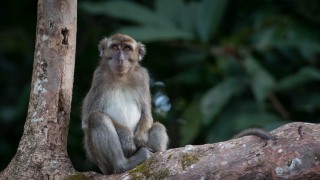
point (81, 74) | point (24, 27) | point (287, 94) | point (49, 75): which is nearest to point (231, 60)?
point (287, 94)

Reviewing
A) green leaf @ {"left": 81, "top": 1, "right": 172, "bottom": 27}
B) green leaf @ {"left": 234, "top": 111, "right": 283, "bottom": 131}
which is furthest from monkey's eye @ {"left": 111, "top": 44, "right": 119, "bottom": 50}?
green leaf @ {"left": 81, "top": 1, "right": 172, "bottom": 27}

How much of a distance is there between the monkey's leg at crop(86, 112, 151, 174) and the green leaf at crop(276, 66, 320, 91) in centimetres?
439

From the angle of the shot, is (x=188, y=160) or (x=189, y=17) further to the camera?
(x=189, y=17)

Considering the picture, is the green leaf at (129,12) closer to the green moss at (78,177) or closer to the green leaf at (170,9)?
the green leaf at (170,9)

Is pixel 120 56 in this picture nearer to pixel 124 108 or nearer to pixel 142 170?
pixel 124 108

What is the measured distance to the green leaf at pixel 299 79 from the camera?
44.9 ft

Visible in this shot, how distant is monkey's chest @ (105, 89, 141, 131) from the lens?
10680 mm

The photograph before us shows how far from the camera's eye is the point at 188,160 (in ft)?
28.5

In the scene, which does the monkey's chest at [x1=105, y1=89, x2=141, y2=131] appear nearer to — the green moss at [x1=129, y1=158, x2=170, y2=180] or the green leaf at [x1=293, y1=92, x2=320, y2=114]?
the green moss at [x1=129, y1=158, x2=170, y2=180]

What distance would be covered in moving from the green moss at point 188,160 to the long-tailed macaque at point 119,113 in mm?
1200

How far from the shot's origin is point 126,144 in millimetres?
10250

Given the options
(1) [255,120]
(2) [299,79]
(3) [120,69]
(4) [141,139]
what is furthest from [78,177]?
(2) [299,79]

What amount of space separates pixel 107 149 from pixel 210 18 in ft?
16.0

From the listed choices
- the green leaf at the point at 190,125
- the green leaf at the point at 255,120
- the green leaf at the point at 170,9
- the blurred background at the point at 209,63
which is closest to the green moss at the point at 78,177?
the blurred background at the point at 209,63
